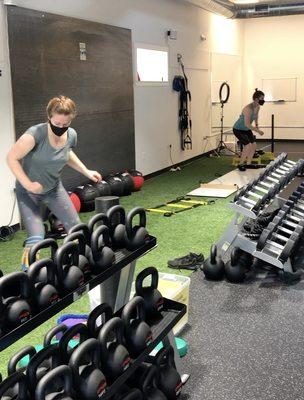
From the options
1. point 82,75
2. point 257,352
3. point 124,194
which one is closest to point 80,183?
point 124,194

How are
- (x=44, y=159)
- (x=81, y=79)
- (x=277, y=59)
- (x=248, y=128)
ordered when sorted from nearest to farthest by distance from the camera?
(x=44, y=159) < (x=81, y=79) < (x=248, y=128) < (x=277, y=59)

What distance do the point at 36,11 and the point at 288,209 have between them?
370 cm

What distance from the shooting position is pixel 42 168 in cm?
339

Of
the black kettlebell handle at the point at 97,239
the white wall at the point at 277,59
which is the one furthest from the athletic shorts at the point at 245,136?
the black kettlebell handle at the point at 97,239

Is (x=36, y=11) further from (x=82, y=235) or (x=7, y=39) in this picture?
(x=82, y=235)

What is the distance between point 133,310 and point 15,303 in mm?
585

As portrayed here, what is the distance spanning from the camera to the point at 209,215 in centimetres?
603

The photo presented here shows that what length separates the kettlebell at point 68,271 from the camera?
6.31 feet

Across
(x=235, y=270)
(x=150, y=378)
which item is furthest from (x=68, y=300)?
(x=235, y=270)

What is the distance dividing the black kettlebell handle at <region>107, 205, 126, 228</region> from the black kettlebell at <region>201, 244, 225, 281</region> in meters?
1.63

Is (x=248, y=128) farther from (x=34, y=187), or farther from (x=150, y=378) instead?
(x=150, y=378)

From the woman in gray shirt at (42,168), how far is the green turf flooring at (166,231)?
Result: 571 millimetres

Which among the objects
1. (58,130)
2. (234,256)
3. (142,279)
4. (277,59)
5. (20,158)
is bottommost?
(234,256)

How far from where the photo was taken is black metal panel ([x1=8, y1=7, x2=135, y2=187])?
5508 millimetres
